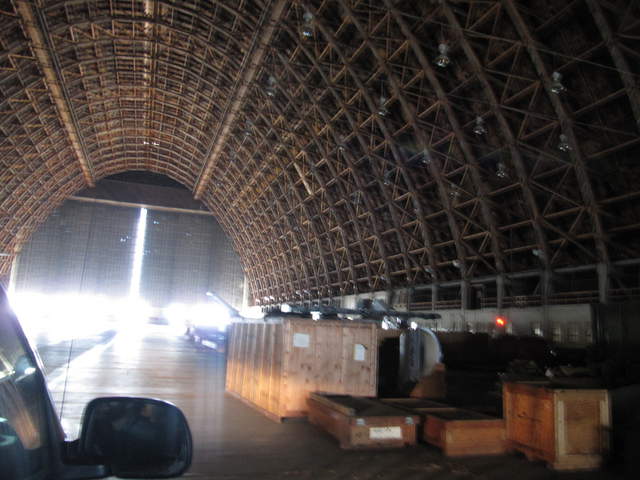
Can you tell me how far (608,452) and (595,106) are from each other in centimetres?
1253

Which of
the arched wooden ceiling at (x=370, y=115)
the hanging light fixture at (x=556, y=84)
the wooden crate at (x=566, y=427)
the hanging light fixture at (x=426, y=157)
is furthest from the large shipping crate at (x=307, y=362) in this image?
the hanging light fixture at (x=426, y=157)

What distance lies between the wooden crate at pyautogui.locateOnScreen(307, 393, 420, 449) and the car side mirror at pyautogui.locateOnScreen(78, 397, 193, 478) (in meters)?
6.02

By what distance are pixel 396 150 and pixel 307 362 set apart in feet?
53.6

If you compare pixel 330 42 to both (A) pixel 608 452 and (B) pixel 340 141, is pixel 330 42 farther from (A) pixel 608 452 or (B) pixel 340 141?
(A) pixel 608 452

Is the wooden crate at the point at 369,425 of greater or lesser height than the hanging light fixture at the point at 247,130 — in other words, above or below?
below

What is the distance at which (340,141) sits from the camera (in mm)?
26031

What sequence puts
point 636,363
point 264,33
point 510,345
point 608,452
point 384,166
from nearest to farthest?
point 608,452, point 636,363, point 510,345, point 264,33, point 384,166

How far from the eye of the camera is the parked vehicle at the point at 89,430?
1.53 metres

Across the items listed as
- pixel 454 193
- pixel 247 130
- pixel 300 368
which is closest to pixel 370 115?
pixel 454 193

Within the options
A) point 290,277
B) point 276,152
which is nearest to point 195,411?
point 276,152

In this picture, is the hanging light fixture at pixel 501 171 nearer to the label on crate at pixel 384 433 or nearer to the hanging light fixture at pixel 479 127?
the hanging light fixture at pixel 479 127

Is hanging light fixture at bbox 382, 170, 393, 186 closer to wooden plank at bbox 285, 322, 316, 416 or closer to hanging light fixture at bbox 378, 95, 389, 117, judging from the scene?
hanging light fixture at bbox 378, 95, 389, 117

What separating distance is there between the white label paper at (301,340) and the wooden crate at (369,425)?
1462 millimetres

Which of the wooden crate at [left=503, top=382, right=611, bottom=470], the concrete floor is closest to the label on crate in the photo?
the concrete floor
